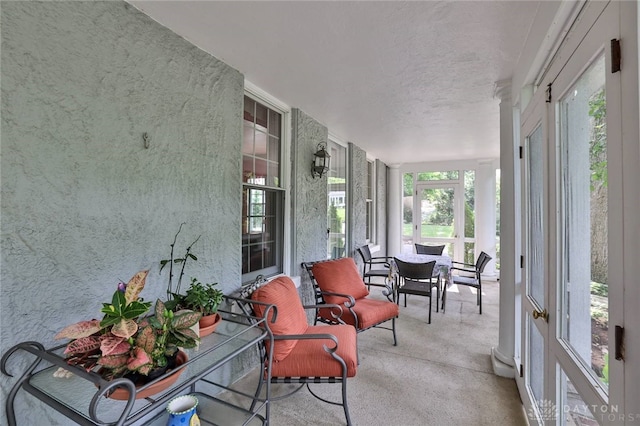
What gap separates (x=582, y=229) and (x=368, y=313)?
6.06ft

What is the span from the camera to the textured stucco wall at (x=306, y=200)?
2.99 meters

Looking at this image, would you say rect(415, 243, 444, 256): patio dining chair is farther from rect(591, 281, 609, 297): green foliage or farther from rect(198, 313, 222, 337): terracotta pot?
rect(198, 313, 222, 337): terracotta pot

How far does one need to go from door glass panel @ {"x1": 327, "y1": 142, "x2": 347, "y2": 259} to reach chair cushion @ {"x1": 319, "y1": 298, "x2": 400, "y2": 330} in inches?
49.6

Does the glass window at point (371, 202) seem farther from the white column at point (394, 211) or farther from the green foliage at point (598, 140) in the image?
the green foliage at point (598, 140)

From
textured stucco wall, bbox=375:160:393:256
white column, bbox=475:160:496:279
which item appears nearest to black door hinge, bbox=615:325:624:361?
textured stucco wall, bbox=375:160:393:256

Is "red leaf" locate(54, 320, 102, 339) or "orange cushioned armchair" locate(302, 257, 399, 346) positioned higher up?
"red leaf" locate(54, 320, 102, 339)

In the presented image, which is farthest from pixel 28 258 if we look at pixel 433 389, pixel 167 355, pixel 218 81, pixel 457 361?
pixel 457 361

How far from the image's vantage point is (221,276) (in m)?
2.04

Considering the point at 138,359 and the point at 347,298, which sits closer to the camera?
the point at 138,359

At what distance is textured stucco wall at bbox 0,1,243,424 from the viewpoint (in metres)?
1.10

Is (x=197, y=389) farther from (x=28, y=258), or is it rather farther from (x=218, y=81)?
(x=218, y=81)

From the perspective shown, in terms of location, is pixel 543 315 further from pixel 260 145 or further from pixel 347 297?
pixel 260 145

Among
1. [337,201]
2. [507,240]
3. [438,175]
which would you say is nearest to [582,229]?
[507,240]

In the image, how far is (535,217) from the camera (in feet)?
5.56
